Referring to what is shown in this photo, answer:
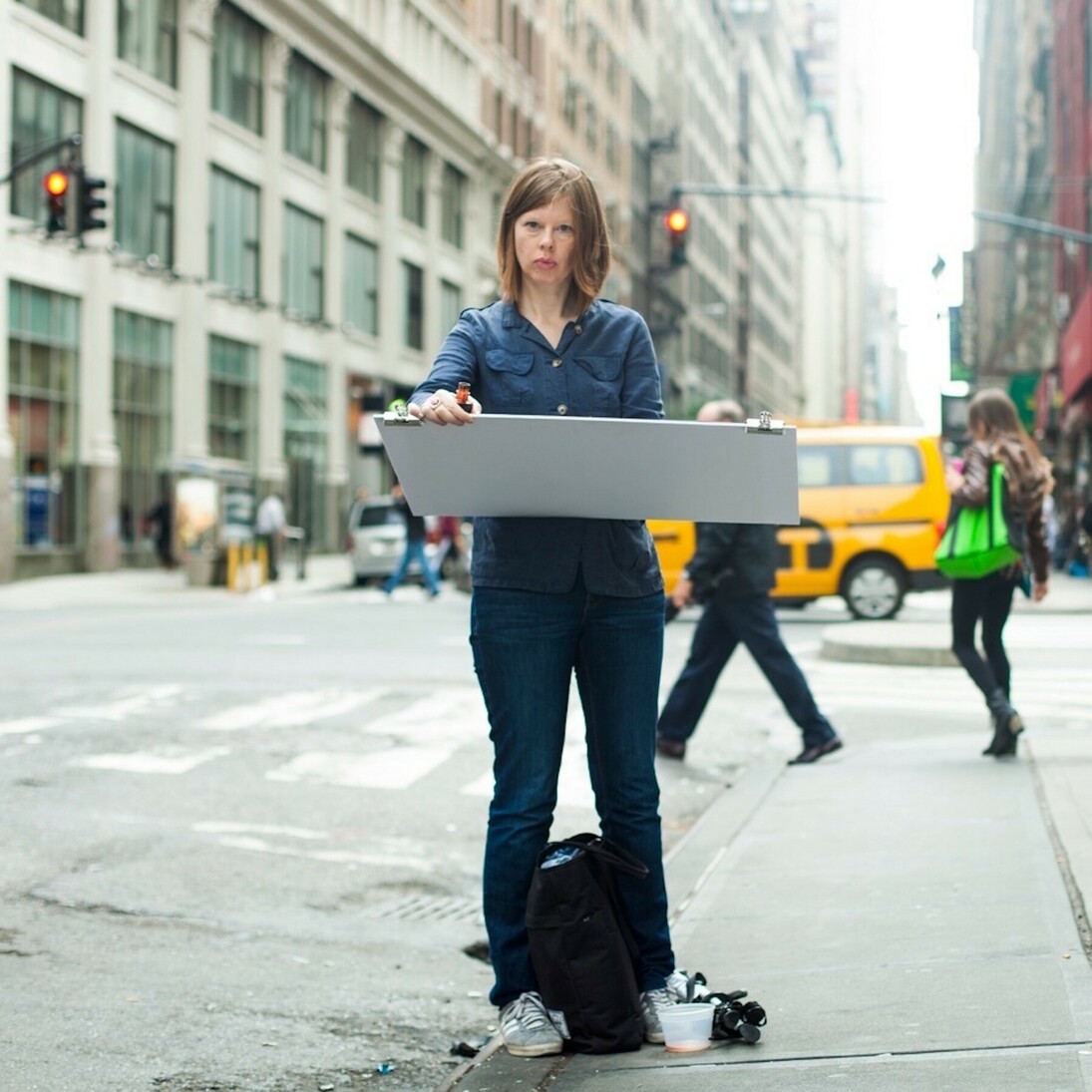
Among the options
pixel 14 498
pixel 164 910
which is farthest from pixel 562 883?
pixel 14 498

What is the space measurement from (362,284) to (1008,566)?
4047 centimetres

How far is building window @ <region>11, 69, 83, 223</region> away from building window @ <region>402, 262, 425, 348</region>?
1887 cm

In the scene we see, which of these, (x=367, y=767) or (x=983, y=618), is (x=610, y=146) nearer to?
(x=367, y=767)

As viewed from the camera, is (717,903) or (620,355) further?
(717,903)

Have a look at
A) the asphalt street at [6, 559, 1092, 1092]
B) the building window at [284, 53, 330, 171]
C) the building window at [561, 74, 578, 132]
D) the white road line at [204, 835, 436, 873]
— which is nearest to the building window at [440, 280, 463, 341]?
the building window at [284, 53, 330, 171]

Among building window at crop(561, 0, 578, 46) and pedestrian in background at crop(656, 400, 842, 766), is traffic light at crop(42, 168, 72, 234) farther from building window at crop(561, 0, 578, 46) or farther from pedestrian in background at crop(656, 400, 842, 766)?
building window at crop(561, 0, 578, 46)

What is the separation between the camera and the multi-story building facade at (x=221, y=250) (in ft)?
106

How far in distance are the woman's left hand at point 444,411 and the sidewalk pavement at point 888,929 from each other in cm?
135

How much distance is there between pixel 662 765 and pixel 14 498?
23964mm

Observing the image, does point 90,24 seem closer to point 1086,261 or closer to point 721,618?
point 1086,261

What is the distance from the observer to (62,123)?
108 feet

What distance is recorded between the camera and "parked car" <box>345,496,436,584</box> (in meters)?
33.2

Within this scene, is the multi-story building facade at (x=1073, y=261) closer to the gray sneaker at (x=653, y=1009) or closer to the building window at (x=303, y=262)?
the building window at (x=303, y=262)

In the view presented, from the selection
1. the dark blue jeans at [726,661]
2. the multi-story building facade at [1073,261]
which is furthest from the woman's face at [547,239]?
the multi-story building facade at [1073,261]
